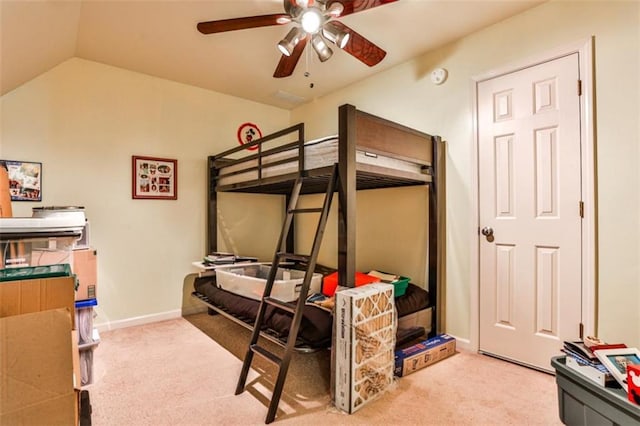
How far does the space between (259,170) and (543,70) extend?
231 centimetres

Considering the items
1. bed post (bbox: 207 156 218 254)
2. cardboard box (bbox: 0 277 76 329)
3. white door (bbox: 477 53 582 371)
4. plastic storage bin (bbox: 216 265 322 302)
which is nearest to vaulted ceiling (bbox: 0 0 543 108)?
white door (bbox: 477 53 582 371)

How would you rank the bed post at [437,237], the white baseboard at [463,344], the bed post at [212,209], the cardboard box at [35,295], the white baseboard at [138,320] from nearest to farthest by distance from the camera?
the cardboard box at [35,295]
the white baseboard at [463,344]
the bed post at [437,237]
the white baseboard at [138,320]
the bed post at [212,209]

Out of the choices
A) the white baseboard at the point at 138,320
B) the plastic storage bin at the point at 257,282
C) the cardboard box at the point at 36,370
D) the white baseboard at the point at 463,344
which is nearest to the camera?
the cardboard box at the point at 36,370

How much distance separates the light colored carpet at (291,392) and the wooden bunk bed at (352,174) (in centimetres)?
32

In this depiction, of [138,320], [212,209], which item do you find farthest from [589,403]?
[138,320]

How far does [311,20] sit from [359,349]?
193 centimetres

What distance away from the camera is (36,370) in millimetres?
726

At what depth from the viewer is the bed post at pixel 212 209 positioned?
145 inches

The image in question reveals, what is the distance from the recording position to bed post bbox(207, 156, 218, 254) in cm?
369

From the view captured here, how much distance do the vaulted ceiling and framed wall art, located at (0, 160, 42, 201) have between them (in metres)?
0.58


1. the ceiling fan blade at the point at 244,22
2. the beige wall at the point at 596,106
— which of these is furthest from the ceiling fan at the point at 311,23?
the beige wall at the point at 596,106

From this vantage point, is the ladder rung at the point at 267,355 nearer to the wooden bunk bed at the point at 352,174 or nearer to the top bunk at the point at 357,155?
the wooden bunk bed at the point at 352,174

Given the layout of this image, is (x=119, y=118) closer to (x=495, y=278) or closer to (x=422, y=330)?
(x=422, y=330)

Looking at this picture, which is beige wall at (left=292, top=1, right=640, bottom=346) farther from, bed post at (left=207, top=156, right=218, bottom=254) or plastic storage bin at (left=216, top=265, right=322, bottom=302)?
bed post at (left=207, top=156, right=218, bottom=254)
